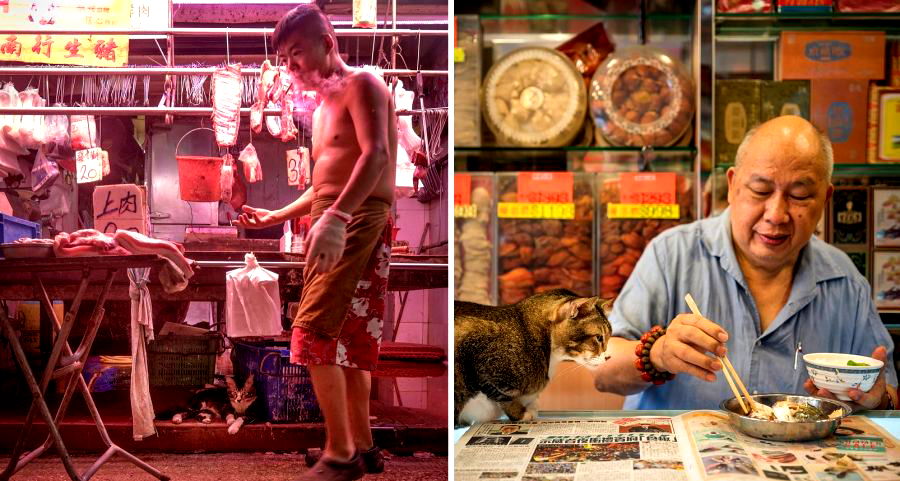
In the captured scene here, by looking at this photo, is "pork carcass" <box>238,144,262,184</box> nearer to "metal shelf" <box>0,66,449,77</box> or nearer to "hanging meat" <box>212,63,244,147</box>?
"hanging meat" <box>212,63,244,147</box>

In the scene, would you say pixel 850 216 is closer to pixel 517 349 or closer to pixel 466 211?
pixel 466 211

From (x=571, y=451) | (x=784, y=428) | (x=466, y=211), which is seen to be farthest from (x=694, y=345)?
(x=466, y=211)

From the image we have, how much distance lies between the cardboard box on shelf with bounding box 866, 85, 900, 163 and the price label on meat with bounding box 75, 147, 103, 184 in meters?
2.14

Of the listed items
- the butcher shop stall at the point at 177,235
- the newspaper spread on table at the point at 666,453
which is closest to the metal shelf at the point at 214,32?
the butcher shop stall at the point at 177,235

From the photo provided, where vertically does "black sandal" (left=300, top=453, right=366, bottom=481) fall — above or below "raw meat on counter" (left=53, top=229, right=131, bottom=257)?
below

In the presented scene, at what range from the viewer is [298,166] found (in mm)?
1632

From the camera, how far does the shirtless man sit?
159cm

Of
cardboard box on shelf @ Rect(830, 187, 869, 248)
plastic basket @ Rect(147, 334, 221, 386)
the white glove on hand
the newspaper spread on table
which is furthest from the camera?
cardboard box on shelf @ Rect(830, 187, 869, 248)

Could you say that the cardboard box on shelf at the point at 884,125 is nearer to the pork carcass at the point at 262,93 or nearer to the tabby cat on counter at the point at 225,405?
the pork carcass at the point at 262,93

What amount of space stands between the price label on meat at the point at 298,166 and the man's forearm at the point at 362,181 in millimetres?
103

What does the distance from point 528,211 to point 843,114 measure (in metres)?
1.00

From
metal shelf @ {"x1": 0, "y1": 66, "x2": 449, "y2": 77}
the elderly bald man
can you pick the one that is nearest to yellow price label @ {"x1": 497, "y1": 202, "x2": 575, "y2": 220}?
the elderly bald man

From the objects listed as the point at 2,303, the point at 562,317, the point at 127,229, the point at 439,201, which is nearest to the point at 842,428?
the point at 562,317

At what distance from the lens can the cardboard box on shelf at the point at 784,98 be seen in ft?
7.48
